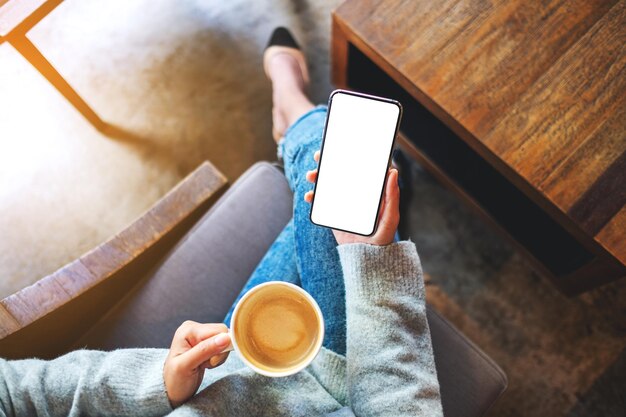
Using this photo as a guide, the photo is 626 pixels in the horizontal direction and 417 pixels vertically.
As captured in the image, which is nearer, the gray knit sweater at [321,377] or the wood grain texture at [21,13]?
Result: the gray knit sweater at [321,377]

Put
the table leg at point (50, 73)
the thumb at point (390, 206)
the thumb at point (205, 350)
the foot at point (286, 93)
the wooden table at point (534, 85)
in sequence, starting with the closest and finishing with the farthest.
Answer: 1. the thumb at point (205, 350)
2. the thumb at point (390, 206)
3. the wooden table at point (534, 85)
4. the table leg at point (50, 73)
5. the foot at point (286, 93)

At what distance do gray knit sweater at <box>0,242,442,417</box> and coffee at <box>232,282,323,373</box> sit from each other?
0.12m

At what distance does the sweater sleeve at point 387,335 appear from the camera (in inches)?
29.6

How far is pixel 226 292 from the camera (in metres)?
0.97

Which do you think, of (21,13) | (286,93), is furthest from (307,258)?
(21,13)

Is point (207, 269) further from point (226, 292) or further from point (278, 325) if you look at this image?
point (278, 325)

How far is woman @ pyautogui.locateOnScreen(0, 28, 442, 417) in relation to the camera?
2.40 ft

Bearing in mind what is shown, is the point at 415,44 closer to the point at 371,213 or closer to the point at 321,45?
the point at 371,213

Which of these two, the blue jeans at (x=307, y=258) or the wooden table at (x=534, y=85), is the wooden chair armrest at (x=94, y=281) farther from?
the wooden table at (x=534, y=85)

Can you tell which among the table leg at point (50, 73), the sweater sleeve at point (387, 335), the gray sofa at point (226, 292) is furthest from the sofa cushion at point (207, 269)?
the table leg at point (50, 73)

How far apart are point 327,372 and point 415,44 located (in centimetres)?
69

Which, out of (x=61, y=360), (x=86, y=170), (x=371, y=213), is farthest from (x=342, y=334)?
(x=86, y=170)

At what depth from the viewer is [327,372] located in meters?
0.83

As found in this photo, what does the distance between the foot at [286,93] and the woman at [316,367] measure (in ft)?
1.27
